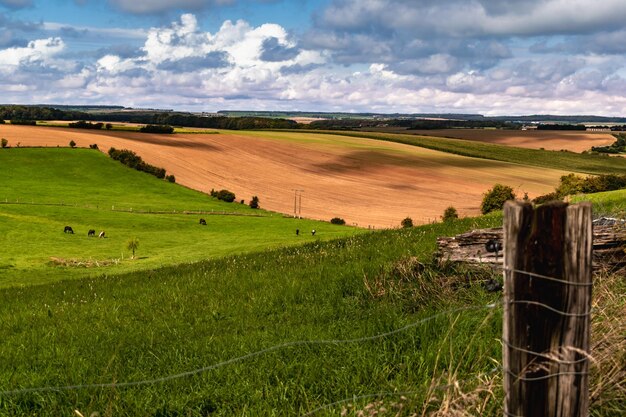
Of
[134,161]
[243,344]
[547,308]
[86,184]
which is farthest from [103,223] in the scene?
[547,308]

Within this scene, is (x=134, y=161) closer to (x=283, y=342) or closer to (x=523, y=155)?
(x=523, y=155)

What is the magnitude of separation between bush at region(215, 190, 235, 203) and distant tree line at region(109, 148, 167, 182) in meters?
14.0

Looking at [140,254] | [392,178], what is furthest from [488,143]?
[140,254]

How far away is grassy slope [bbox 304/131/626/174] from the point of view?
139500mm

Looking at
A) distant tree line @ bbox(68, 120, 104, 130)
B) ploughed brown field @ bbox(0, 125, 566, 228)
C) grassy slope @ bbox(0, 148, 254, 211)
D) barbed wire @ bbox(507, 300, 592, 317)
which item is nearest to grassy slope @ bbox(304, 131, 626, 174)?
ploughed brown field @ bbox(0, 125, 566, 228)

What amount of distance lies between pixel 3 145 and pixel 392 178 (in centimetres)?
7727

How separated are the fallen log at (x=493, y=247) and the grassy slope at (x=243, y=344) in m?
0.94

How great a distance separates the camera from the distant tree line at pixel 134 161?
353 ft

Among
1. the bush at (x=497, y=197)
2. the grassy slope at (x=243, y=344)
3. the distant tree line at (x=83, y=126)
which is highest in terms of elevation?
the distant tree line at (x=83, y=126)

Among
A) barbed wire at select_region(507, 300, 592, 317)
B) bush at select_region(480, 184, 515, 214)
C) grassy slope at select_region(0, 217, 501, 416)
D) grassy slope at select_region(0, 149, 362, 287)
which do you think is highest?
barbed wire at select_region(507, 300, 592, 317)

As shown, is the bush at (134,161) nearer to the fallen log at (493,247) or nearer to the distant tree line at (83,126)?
the distant tree line at (83,126)

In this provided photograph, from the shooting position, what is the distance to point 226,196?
310ft

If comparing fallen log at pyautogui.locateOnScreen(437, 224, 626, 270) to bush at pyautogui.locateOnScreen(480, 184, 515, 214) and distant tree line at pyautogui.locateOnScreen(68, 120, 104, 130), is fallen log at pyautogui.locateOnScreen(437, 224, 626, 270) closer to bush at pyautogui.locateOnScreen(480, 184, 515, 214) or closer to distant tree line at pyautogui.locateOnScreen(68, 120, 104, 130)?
bush at pyautogui.locateOnScreen(480, 184, 515, 214)

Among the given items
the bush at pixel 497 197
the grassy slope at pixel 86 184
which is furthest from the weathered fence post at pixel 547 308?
the grassy slope at pixel 86 184
